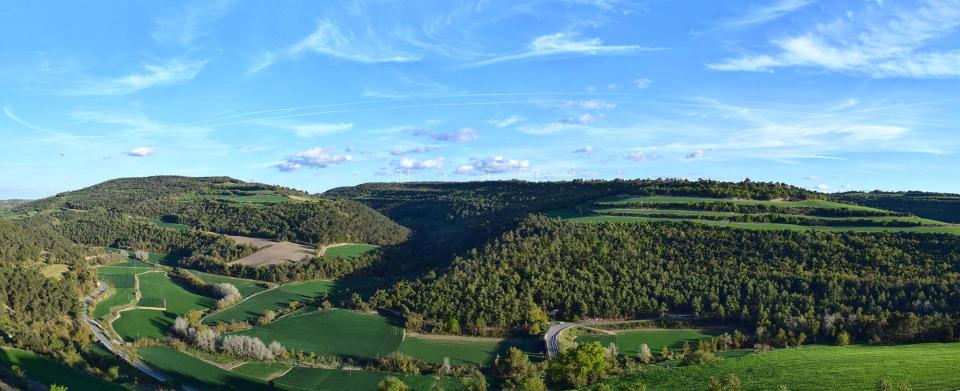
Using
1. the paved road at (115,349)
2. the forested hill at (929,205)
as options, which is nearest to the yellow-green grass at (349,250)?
the paved road at (115,349)

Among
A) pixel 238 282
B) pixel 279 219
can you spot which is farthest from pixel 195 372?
pixel 279 219

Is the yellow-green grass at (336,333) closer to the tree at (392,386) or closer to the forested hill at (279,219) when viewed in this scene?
the tree at (392,386)

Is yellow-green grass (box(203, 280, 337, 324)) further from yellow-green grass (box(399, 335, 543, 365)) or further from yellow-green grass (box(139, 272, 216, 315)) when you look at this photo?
yellow-green grass (box(399, 335, 543, 365))

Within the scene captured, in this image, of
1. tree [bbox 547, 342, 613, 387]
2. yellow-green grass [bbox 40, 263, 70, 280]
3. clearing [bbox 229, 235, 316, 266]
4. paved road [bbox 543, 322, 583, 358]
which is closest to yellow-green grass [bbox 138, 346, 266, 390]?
tree [bbox 547, 342, 613, 387]

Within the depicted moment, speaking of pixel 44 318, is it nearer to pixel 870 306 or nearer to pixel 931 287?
pixel 870 306

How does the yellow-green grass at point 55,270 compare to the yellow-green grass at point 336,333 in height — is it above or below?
above
